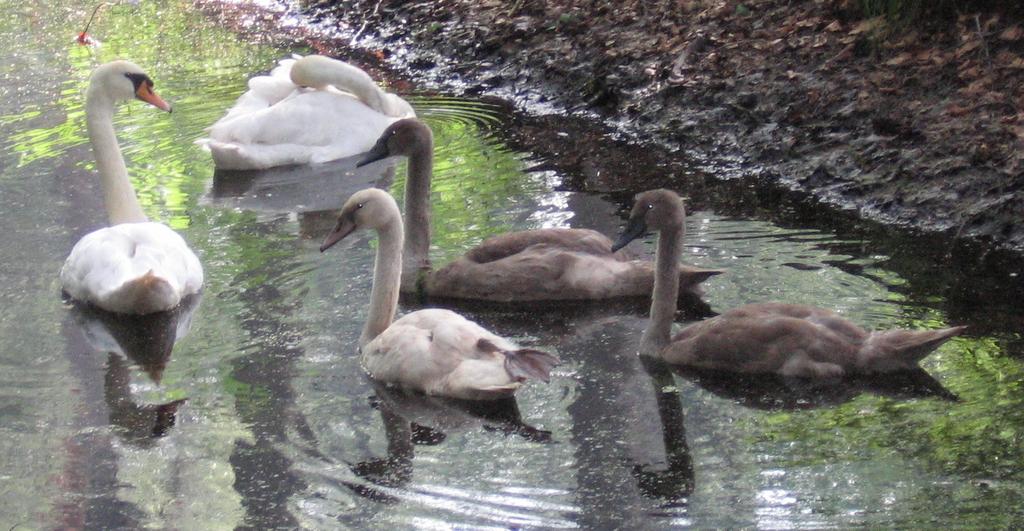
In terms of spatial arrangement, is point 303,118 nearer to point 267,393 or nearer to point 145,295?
point 145,295

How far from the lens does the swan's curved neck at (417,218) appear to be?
26.1ft

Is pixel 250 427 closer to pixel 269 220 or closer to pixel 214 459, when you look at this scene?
pixel 214 459

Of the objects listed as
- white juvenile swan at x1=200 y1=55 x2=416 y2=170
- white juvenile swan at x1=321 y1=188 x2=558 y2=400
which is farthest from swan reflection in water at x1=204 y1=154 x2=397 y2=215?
white juvenile swan at x1=321 y1=188 x2=558 y2=400

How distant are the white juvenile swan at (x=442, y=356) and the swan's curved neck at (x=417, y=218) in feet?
3.36

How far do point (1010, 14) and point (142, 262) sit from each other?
6.19 metres

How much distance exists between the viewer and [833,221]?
8.66 metres

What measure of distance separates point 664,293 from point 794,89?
14.0 feet

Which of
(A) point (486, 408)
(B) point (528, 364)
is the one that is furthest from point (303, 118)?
(B) point (528, 364)

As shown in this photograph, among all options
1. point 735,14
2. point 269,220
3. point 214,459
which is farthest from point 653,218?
point 735,14

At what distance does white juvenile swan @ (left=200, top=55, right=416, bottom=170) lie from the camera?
35.3ft

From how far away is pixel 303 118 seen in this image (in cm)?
1098

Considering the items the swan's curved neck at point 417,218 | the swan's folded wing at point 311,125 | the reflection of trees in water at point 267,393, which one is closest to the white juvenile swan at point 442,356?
the reflection of trees in water at point 267,393

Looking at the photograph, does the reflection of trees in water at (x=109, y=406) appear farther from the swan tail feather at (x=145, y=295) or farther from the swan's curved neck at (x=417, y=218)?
the swan's curved neck at (x=417, y=218)

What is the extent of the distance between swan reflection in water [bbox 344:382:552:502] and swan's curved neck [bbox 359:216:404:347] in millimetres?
423
